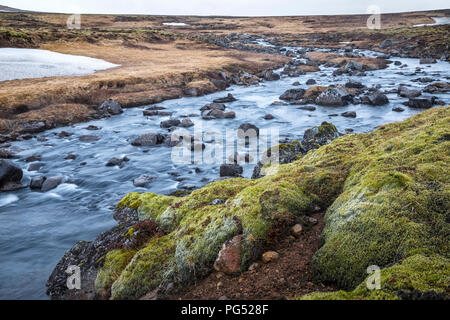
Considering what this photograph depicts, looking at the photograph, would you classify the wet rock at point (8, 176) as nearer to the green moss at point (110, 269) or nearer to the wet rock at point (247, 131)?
the green moss at point (110, 269)

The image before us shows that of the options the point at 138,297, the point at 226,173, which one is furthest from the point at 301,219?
the point at 226,173

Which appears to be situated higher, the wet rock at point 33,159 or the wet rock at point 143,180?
the wet rock at point 33,159

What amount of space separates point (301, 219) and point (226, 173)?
10264mm

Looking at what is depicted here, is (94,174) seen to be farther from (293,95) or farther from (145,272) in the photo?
(293,95)

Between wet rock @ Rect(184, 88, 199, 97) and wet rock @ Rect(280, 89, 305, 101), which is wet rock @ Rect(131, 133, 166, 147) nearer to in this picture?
wet rock @ Rect(184, 88, 199, 97)

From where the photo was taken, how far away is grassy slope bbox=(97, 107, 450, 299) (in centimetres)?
562

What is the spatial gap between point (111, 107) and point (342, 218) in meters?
31.4

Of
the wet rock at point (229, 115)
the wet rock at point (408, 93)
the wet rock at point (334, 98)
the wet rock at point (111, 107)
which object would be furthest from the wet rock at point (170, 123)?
the wet rock at point (408, 93)

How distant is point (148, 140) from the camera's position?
24562mm

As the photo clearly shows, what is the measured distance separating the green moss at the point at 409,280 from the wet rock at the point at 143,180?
14.3m

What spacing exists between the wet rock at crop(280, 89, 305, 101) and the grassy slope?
26.5 metres

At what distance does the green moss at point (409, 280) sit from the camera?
4.49 m
